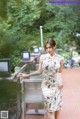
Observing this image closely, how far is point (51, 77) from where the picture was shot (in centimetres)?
418

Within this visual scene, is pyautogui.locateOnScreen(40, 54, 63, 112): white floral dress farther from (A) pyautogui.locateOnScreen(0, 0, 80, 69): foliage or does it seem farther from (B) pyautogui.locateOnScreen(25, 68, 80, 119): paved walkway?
(A) pyautogui.locateOnScreen(0, 0, 80, 69): foliage

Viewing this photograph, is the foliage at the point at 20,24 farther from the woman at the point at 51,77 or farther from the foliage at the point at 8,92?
the woman at the point at 51,77

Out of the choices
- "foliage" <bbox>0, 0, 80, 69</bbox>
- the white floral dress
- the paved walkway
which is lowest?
the paved walkway

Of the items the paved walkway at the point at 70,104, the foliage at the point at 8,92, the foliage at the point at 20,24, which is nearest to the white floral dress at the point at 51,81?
the paved walkway at the point at 70,104

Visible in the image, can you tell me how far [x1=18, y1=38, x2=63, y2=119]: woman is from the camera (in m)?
4.13

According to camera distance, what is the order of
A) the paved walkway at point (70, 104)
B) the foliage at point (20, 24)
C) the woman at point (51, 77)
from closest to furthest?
the foliage at point (20, 24)
the woman at point (51, 77)
the paved walkway at point (70, 104)

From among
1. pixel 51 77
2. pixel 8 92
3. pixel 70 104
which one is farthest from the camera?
pixel 70 104

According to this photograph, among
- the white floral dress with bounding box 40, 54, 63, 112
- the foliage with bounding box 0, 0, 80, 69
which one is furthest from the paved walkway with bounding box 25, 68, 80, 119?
the foliage with bounding box 0, 0, 80, 69

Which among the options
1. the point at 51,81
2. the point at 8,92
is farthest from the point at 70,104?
the point at 8,92

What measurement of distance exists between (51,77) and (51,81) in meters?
0.05

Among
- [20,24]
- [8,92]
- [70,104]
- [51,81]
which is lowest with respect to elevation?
[70,104]

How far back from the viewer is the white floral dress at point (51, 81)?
414 centimetres

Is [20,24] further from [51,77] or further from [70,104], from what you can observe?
[70,104]

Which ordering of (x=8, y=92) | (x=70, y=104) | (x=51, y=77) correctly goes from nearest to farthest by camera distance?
(x=8, y=92), (x=51, y=77), (x=70, y=104)
